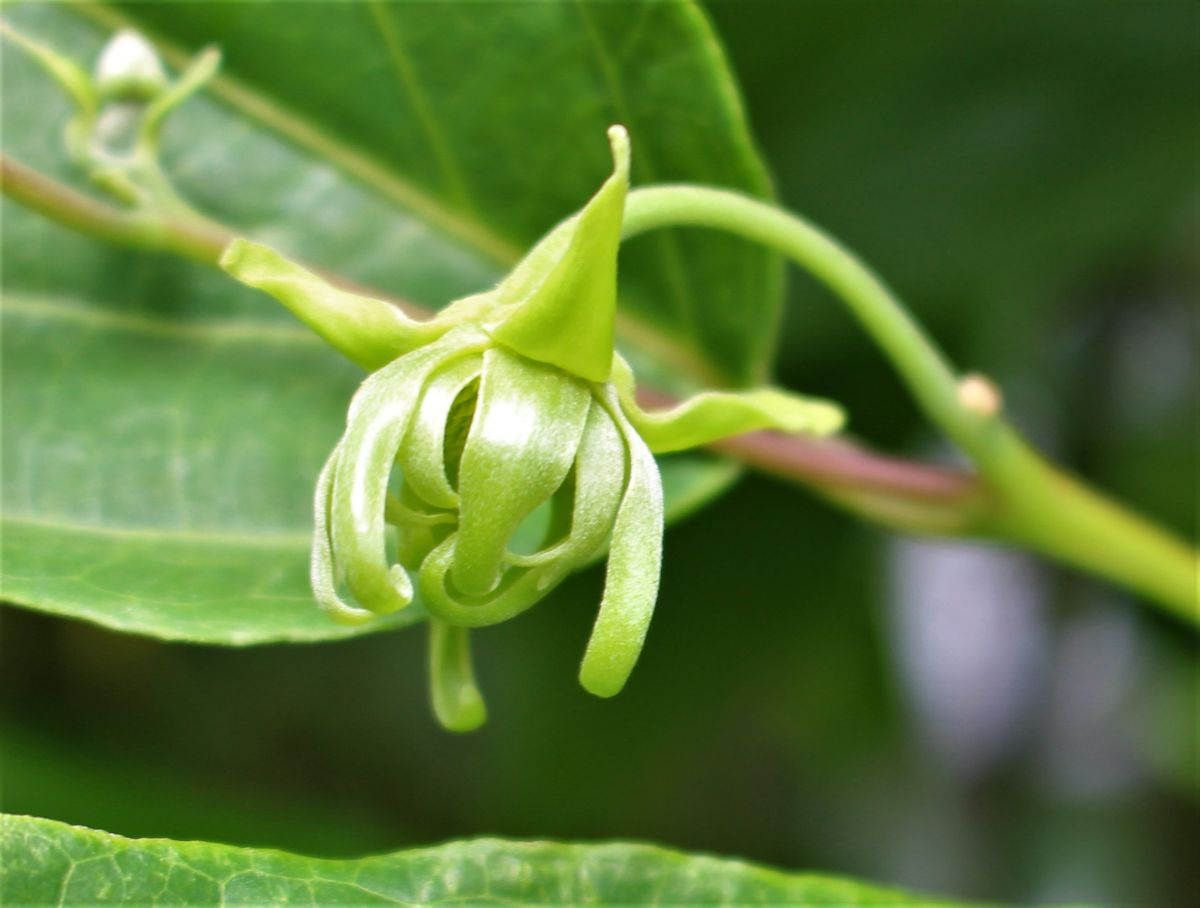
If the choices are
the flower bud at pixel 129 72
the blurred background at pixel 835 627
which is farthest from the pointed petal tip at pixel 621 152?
the blurred background at pixel 835 627

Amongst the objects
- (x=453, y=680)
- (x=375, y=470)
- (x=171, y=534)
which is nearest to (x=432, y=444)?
(x=375, y=470)

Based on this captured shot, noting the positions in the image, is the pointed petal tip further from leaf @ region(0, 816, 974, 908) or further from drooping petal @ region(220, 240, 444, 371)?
leaf @ region(0, 816, 974, 908)

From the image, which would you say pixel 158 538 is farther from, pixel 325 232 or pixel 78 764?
pixel 78 764

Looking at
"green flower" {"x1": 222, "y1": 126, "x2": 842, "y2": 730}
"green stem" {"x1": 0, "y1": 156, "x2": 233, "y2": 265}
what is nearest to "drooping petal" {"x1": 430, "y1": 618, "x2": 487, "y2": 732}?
"green flower" {"x1": 222, "y1": 126, "x2": 842, "y2": 730}

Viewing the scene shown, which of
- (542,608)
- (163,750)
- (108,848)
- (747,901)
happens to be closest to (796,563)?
A: (542,608)

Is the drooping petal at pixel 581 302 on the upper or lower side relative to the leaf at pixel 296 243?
lower

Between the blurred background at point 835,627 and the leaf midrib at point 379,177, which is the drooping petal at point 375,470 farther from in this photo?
the blurred background at point 835,627
